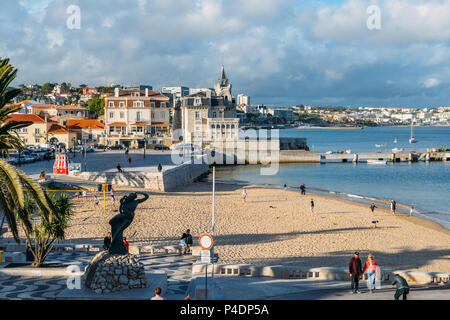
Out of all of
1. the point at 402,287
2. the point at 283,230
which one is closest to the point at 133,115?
the point at 283,230

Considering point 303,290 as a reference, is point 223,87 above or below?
above

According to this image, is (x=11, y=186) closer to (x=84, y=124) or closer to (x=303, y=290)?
(x=303, y=290)

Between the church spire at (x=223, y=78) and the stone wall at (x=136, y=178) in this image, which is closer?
the stone wall at (x=136, y=178)

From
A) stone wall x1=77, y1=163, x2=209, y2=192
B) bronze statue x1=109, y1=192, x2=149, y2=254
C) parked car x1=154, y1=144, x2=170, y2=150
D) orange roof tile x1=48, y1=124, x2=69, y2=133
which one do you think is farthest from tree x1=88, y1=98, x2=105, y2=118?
bronze statue x1=109, y1=192, x2=149, y2=254

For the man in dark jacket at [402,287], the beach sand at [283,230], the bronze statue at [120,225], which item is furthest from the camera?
the beach sand at [283,230]

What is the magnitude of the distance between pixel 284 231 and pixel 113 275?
1367cm

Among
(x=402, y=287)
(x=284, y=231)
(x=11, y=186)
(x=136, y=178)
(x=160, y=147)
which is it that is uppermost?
(x=160, y=147)

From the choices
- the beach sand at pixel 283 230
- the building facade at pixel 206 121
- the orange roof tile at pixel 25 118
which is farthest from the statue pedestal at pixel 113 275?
the building facade at pixel 206 121

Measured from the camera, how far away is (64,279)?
12.4 meters

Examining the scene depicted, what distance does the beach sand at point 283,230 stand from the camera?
18203 mm

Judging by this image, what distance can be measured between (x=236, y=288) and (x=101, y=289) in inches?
136

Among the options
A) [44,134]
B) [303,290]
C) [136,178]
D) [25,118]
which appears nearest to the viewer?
[303,290]

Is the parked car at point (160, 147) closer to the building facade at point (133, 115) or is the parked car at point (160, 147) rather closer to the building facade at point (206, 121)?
the building facade at point (133, 115)

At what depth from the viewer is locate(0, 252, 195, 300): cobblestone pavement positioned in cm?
1112
